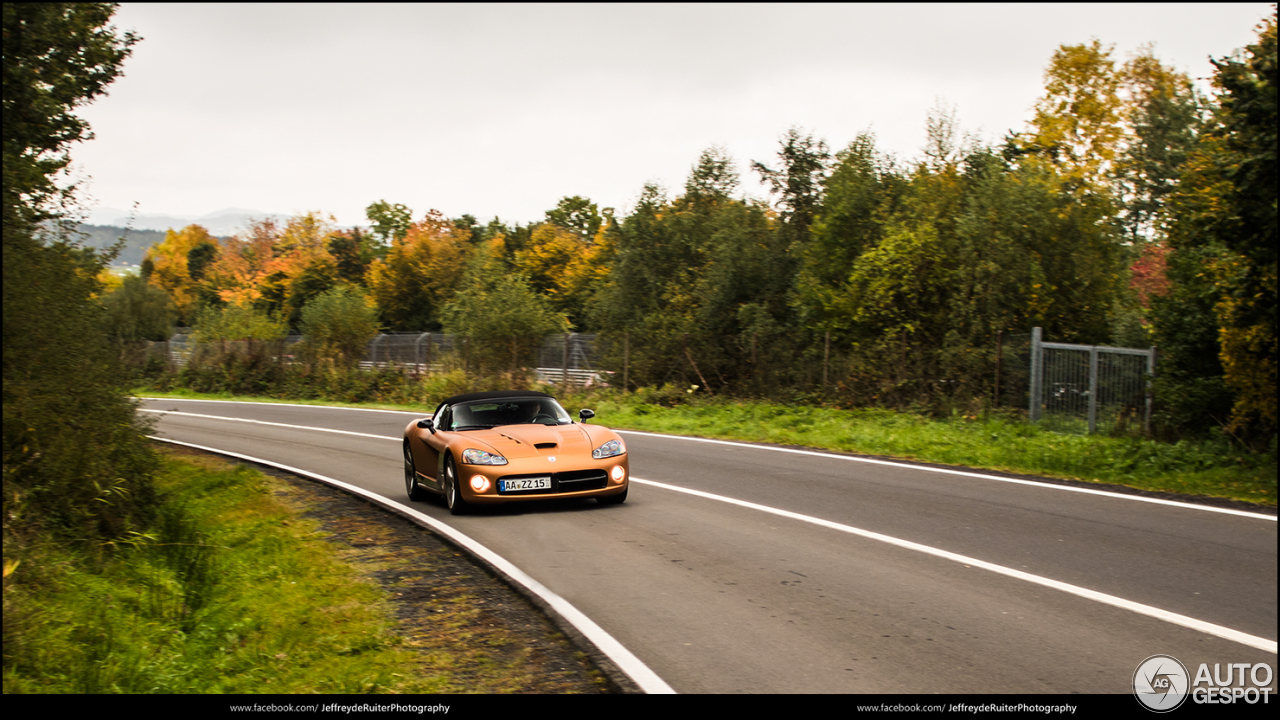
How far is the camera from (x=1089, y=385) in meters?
18.6

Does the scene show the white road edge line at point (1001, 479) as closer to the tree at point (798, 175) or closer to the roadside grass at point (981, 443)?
the roadside grass at point (981, 443)

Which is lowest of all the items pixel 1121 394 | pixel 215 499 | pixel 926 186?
pixel 215 499

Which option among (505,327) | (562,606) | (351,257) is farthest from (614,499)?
(351,257)

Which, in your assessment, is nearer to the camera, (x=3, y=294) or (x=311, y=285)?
(x=3, y=294)

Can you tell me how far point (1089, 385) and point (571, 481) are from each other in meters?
12.1

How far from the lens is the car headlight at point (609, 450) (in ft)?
36.8

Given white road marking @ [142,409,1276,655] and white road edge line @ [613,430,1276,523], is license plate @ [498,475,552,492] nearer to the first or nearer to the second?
white road marking @ [142,409,1276,655]

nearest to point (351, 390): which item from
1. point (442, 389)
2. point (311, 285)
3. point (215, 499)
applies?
point (442, 389)

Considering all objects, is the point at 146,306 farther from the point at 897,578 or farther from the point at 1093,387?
the point at 897,578

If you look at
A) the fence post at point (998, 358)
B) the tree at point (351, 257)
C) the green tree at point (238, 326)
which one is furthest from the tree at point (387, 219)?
the fence post at point (998, 358)

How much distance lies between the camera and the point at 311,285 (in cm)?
7681

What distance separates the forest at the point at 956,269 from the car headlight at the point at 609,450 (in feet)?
22.3
